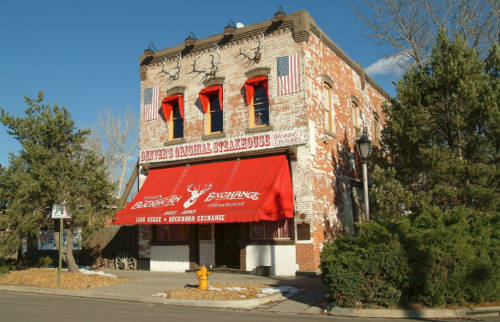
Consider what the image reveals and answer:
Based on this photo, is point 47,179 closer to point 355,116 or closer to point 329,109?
point 329,109

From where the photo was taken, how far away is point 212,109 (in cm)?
1811

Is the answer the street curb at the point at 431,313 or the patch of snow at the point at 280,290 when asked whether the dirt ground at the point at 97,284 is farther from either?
the street curb at the point at 431,313

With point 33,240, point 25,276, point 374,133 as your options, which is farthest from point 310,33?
point 33,240

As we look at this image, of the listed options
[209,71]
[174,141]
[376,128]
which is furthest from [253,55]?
[376,128]

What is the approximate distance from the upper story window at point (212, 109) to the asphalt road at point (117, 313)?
8085mm

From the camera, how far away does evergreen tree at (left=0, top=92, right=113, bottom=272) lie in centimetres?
1550

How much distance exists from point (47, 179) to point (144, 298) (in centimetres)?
618

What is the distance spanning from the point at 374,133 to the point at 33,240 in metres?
17.7

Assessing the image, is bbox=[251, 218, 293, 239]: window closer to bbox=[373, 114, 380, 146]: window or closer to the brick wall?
the brick wall

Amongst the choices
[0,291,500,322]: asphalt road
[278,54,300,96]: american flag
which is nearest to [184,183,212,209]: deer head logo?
[278,54,300,96]: american flag

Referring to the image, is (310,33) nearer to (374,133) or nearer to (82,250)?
(374,133)

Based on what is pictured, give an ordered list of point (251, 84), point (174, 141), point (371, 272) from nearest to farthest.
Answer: point (371, 272) → point (251, 84) → point (174, 141)

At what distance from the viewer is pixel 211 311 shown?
10070mm

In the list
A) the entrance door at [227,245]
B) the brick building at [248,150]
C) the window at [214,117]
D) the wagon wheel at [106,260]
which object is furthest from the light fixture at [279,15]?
the wagon wheel at [106,260]
